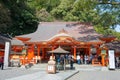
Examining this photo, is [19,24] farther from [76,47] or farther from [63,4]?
[76,47]

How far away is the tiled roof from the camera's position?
3124 centimetres

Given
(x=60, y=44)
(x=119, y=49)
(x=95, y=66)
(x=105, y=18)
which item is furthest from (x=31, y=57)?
(x=119, y=49)

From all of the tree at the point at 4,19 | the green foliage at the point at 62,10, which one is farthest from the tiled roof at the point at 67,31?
the green foliage at the point at 62,10

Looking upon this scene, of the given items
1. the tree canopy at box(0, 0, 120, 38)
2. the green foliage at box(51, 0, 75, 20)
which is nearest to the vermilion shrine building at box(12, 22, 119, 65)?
the tree canopy at box(0, 0, 120, 38)

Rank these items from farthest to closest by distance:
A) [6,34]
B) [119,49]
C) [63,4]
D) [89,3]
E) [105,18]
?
[63,4] < [6,34] < [119,49] < [105,18] < [89,3]

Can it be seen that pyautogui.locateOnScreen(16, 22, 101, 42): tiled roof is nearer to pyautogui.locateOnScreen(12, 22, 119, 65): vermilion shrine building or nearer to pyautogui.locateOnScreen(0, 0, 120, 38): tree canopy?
pyautogui.locateOnScreen(12, 22, 119, 65): vermilion shrine building

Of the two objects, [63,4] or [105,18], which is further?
[63,4]

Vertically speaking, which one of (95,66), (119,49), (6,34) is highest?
(6,34)

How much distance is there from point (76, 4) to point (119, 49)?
12021mm

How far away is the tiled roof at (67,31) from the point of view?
31241 millimetres

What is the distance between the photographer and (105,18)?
2997 cm

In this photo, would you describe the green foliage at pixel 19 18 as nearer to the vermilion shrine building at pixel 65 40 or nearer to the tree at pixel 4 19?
the tree at pixel 4 19

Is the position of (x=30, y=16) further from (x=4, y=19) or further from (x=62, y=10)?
(x=62, y=10)

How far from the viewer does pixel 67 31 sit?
110 feet
